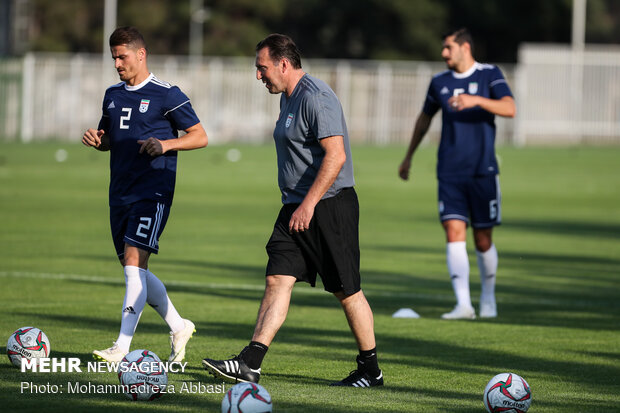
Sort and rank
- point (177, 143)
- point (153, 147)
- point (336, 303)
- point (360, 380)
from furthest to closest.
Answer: point (336, 303) → point (177, 143) → point (153, 147) → point (360, 380)

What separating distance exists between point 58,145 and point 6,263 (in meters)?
29.7

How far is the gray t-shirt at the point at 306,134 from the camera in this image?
7.14 meters

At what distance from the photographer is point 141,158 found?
8070 millimetres

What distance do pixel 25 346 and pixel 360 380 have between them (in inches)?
87.5

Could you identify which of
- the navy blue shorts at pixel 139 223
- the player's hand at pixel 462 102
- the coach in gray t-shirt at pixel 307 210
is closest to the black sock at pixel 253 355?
the coach in gray t-shirt at pixel 307 210

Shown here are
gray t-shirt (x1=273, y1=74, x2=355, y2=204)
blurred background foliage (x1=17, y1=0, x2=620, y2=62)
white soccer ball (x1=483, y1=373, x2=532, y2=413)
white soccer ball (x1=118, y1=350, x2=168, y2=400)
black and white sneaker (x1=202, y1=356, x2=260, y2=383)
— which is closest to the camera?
white soccer ball (x1=483, y1=373, x2=532, y2=413)

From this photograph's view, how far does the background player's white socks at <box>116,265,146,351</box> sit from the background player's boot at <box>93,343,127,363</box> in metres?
0.04

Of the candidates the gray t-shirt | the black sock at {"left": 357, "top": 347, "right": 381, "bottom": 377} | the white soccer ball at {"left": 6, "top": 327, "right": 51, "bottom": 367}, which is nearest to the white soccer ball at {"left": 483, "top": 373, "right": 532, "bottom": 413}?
the black sock at {"left": 357, "top": 347, "right": 381, "bottom": 377}

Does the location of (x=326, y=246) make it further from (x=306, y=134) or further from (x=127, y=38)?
(x=127, y=38)

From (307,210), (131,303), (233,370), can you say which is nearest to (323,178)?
(307,210)

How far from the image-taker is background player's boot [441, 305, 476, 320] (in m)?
10.7

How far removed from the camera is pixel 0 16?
51.9 m

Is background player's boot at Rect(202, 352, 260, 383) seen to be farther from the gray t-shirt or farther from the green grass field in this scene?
the gray t-shirt

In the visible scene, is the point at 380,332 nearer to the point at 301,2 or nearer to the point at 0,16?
the point at 0,16
